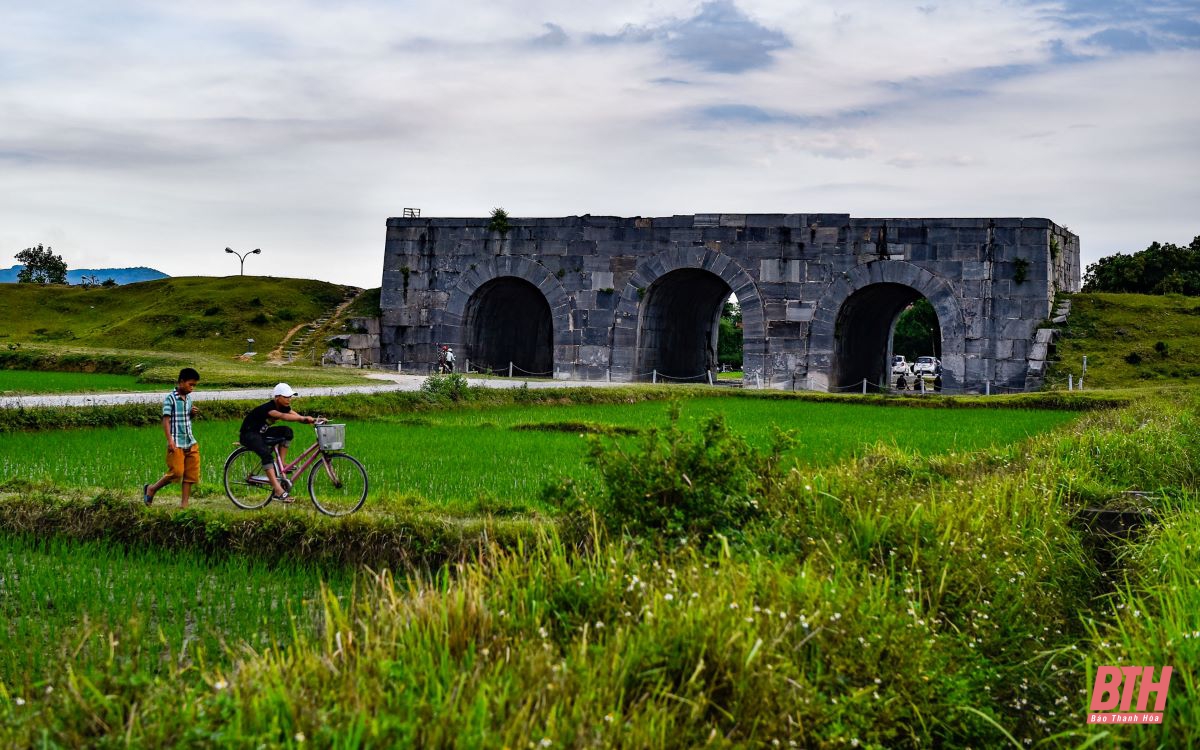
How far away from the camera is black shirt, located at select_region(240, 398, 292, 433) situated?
29.2 feet

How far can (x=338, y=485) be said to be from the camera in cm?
914

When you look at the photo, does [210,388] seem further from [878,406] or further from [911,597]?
[911,597]

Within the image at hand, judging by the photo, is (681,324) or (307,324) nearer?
(307,324)

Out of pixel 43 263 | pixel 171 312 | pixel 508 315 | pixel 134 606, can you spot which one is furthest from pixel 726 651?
pixel 43 263

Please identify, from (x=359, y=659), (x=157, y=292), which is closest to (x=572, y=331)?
(x=157, y=292)

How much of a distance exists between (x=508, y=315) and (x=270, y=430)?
26136 mm

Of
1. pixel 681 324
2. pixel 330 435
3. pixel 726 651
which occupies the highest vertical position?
pixel 681 324

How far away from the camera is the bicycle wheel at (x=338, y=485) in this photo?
8.62 meters

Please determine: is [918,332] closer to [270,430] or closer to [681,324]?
[681,324]

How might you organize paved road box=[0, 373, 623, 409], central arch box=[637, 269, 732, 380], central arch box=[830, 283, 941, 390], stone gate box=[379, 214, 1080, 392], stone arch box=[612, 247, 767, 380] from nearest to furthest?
paved road box=[0, 373, 623, 409], stone gate box=[379, 214, 1080, 392], stone arch box=[612, 247, 767, 380], central arch box=[830, 283, 941, 390], central arch box=[637, 269, 732, 380]

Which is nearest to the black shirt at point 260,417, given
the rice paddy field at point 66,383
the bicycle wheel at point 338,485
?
the bicycle wheel at point 338,485

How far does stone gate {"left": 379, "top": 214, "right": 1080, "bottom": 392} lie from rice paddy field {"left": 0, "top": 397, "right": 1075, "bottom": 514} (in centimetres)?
803

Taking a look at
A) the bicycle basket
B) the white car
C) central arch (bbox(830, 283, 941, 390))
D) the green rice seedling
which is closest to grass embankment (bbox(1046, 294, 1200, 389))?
central arch (bbox(830, 283, 941, 390))

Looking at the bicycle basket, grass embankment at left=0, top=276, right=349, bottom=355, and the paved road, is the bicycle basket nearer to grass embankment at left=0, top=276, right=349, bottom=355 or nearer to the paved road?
the paved road
